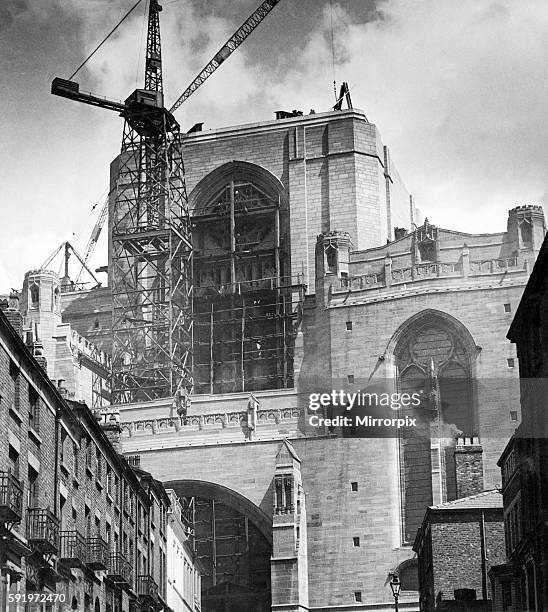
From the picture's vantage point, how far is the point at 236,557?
76.8 metres

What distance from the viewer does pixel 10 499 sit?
31.7m

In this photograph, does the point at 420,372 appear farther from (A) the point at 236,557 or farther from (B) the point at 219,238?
(B) the point at 219,238

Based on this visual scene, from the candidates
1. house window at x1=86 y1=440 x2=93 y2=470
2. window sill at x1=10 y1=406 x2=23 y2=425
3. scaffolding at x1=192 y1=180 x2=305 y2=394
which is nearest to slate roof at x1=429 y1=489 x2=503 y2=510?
house window at x1=86 y1=440 x2=93 y2=470

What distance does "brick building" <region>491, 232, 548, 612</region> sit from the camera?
3525cm

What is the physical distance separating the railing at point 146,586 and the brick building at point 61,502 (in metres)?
0.04

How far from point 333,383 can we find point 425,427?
463 cm

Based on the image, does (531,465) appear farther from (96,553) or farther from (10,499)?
(10,499)

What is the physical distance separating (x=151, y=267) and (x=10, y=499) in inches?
2118

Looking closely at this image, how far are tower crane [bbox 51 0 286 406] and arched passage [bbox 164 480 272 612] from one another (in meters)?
5.92

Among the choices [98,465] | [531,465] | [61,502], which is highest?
[98,465]

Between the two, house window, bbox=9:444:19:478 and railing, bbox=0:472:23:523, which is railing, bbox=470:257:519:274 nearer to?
house window, bbox=9:444:19:478

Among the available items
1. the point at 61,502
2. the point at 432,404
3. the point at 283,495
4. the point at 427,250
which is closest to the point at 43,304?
the point at 283,495

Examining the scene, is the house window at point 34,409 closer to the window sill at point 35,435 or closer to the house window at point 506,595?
the window sill at point 35,435

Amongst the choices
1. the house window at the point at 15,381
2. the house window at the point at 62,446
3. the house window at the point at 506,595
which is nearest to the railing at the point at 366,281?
the house window at the point at 506,595
